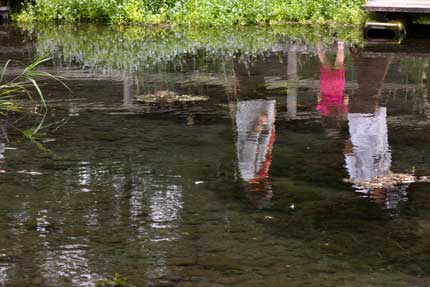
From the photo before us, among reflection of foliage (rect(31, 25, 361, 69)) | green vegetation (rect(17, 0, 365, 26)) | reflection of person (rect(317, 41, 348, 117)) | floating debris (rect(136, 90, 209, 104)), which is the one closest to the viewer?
reflection of person (rect(317, 41, 348, 117))

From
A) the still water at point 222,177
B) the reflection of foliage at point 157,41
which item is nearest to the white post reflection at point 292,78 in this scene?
the still water at point 222,177

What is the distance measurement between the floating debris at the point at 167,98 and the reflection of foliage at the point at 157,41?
2357 mm

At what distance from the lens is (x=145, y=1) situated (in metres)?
21.2

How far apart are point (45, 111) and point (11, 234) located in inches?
174

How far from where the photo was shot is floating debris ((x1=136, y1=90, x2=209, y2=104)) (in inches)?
444

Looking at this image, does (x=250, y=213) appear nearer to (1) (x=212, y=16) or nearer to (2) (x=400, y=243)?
(2) (x=400, y=243)

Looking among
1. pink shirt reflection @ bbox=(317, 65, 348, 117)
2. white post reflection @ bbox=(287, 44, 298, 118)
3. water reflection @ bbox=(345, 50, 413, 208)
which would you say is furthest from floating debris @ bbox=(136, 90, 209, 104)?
water reflection @ bbox=(345, 50, 413, 208)

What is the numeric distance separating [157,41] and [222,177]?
31.9ft

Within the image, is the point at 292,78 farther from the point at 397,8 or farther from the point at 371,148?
the point at 397,8

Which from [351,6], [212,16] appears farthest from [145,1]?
[351,6]

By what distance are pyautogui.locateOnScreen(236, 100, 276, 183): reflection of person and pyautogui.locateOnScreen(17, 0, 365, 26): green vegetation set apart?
9.00m

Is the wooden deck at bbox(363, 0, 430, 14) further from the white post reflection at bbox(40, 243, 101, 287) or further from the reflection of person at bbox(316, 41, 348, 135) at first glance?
the white post reflection at bbox(40, 243, 101, 287)

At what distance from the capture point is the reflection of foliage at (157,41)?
49.2 ft

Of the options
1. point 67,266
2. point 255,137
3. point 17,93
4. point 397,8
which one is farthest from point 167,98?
point 397,8
